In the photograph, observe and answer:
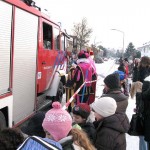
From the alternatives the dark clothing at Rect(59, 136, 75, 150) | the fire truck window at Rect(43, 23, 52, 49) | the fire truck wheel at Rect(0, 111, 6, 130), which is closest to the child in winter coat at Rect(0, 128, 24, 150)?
the dark clothing at Rect(59, 136, 75, 150)

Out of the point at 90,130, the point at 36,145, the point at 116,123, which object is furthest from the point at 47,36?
the point at 36,145

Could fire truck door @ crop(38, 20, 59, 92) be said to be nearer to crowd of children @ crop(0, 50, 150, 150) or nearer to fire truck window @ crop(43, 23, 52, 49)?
fire truck window @ crop(43, 23, 52, 49)

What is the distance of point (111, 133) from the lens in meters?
2.96

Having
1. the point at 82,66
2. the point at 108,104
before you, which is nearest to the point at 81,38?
the point at 82,66

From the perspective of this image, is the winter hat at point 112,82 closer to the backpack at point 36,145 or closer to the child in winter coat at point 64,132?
the child in winter coat at point 64,132

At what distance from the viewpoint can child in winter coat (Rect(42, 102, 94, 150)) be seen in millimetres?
2096

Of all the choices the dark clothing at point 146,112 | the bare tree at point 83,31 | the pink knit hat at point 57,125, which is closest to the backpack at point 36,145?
the pink knit hat at point 57,125

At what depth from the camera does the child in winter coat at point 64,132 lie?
2096mm

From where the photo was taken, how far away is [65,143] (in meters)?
2.10

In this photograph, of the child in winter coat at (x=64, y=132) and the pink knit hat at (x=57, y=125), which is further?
the pink knit hat at (x=57, y=125)

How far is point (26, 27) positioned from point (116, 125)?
3.34 meters

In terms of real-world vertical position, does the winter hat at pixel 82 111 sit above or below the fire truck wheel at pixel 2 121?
above

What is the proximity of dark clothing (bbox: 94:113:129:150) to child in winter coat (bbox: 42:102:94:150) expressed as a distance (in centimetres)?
69

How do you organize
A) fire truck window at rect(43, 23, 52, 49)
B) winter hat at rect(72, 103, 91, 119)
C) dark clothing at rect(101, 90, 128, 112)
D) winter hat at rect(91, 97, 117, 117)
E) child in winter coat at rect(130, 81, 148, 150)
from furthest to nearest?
fire truck window at rect(43, 23, 52, 49) → child in winter coat at rect(130, 81, 148, 150) → dark clothing at rect(101, 90, 128, 112) → winter hat at rect(72, 103, 91, 119) → winter hat at rect(91, 97, 117, 117)
